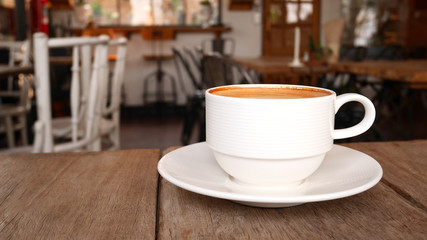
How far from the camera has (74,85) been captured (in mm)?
1458

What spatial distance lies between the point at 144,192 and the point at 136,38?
5521 millimetres

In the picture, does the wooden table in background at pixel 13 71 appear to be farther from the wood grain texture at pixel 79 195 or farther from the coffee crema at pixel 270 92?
the coffee crema at pixel 270 92

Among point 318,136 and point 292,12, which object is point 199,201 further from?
point 292,12

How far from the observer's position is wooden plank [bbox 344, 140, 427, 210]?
1.41 ft

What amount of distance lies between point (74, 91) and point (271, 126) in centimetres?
123

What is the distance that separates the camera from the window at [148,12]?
6.02 metres

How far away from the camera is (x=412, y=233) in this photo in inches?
13.0

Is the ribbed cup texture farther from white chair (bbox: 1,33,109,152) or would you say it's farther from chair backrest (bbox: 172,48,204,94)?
chair backrest (bbox: 172,48,204,94)

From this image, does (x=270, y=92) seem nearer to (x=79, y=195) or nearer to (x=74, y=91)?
(x=79, y=195)

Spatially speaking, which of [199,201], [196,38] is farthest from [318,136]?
[196,38]

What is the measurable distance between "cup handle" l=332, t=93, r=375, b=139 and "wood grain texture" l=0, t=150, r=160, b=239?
0.19m

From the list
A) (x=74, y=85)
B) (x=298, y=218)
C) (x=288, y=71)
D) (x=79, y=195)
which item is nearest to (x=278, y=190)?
(x=298, y=218)

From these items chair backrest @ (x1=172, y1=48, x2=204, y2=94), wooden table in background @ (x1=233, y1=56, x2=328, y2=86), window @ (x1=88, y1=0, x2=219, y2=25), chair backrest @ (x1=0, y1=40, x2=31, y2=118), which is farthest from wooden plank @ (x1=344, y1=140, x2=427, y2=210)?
window @ (x1=88, y1=0, x2=219, y2=25)

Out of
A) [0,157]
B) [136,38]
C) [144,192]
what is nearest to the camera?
[144,192]
